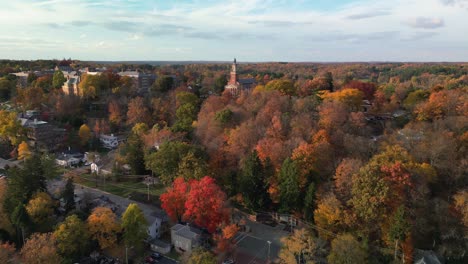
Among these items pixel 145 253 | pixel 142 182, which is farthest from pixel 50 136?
pixel 145 253

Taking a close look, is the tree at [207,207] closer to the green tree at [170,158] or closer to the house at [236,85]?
the green tree at [170,158]

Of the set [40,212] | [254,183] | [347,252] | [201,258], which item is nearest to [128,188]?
[40,212]

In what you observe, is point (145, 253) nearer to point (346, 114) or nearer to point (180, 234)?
point (180, 234)

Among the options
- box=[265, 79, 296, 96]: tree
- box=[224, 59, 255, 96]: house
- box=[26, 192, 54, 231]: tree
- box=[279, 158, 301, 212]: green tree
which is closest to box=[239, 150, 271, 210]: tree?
box=[279, 158, 301, 212]: green tree

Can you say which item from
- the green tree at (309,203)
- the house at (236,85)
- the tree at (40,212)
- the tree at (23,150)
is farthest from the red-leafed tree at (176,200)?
the house at (236,85)

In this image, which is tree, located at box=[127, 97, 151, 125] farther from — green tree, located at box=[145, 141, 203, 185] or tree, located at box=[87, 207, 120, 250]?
tree, located at box=[87, 207, 120, 250]

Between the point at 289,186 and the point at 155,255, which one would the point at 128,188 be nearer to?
the point at 155,255
